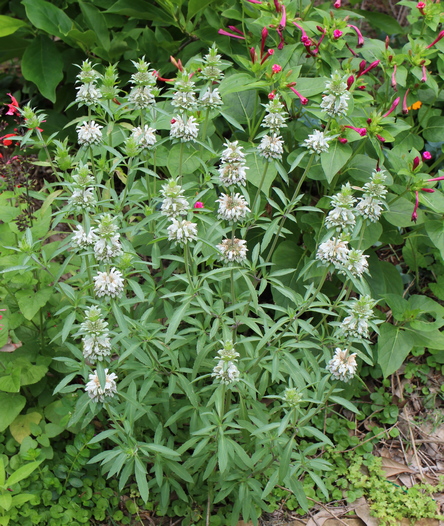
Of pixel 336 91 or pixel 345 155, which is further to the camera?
pixel 345 155

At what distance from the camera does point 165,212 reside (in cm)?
189

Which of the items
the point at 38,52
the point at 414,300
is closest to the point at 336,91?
the point at 414,300

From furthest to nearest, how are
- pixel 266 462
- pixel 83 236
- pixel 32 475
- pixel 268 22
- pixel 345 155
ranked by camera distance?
pixel 268 22 → pixel 345 155 → pixel 32 475 → pixel 266 462 → pixel 83 236

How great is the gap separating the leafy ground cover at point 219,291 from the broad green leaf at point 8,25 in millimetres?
21

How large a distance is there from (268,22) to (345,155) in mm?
947

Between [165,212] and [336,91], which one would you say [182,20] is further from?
[165,212]

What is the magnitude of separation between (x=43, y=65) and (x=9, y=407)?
243cm

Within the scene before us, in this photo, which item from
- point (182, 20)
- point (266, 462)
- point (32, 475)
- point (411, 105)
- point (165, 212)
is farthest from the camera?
point (182, 20)

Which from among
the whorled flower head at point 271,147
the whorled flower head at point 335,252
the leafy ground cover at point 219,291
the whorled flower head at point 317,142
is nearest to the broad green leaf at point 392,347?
the leafy ground cover at point 219,291

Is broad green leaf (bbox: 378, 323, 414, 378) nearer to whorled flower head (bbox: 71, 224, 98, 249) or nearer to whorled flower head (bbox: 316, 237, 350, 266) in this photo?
whorled flower head (bbox: 316, 237, 350, 266)

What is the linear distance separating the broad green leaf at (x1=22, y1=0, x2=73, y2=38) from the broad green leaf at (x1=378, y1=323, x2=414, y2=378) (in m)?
2.83

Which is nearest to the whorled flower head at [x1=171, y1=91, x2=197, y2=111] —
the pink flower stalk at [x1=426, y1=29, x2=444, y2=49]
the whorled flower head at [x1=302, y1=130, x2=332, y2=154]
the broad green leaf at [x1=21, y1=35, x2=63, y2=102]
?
the whorled flower head at [x1=302, y1=130, x2=332, y2=154]

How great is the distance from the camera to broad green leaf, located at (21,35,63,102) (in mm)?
3838

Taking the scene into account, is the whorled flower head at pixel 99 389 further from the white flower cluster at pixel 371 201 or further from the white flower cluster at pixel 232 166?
the white flower cluster at pixel 371 201
